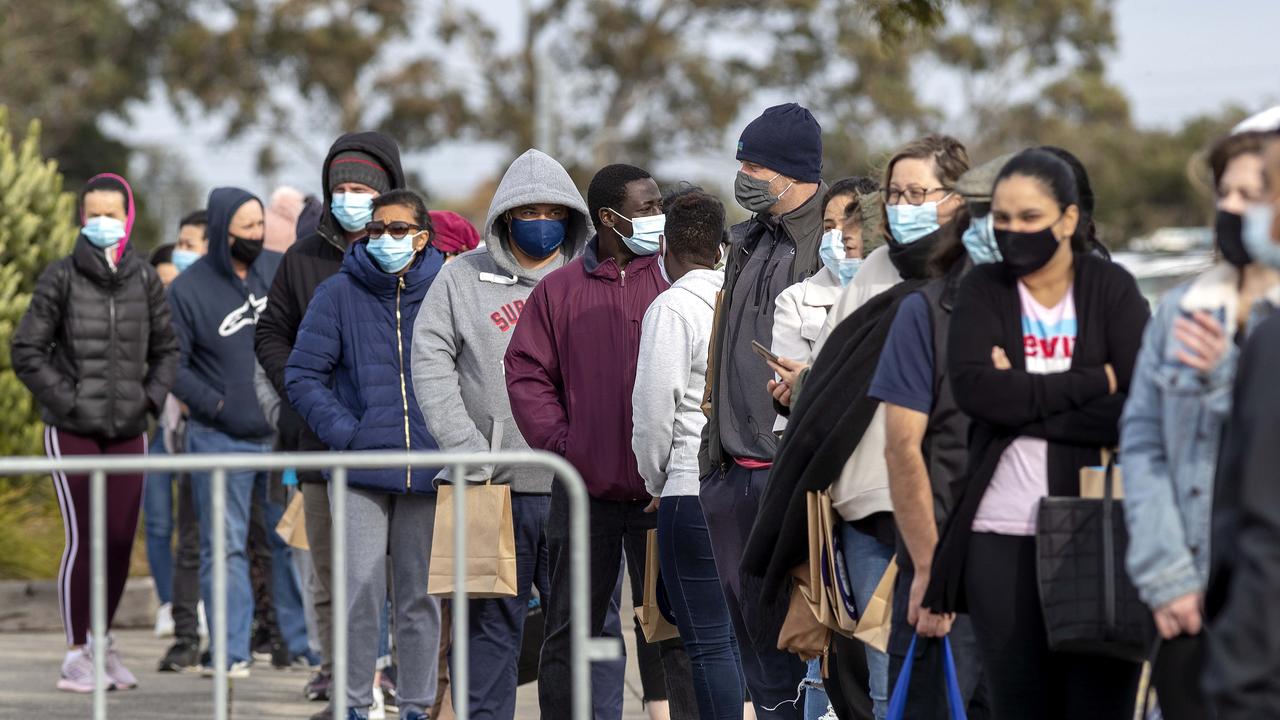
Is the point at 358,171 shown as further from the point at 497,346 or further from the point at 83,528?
the point at 83,528

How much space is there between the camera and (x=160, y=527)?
9.74m

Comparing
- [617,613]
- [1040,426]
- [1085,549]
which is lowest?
[617,613]

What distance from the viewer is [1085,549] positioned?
3887 mm

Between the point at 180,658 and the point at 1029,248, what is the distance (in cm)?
587

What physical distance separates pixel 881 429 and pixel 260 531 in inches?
194

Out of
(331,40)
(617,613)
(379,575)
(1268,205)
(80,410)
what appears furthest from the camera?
(331,40)

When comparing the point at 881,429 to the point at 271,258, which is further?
the point at 271,258

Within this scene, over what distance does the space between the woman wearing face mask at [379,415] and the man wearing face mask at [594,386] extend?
0.80 meters

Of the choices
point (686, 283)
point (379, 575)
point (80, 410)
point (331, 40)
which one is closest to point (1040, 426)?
point (686, 283)

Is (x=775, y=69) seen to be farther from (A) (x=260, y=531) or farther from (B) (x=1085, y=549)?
(B) (x=1085, y=549)

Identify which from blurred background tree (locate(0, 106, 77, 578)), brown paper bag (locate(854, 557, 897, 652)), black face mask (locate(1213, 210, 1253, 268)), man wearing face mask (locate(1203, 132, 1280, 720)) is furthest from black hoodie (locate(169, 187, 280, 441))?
man wearing face mask (locate(1203, 132, 1280, 720))

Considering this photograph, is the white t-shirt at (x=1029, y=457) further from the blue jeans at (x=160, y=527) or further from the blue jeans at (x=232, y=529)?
the blue jeans at (x=160, y=527)

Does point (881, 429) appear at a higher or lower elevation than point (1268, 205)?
lower

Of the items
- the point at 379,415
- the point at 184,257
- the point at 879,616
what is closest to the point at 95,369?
the point at 379,415
